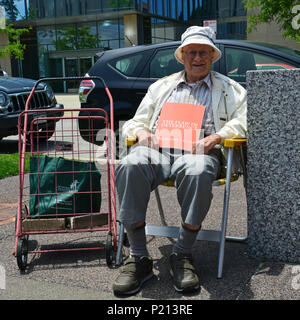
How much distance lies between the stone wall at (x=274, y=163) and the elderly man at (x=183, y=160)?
0.59 ft

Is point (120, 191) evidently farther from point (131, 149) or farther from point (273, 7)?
point (273, 7)

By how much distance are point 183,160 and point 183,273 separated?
0.71 meters

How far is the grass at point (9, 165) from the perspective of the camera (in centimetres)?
621

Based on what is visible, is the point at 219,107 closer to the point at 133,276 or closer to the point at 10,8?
the point at 133,276

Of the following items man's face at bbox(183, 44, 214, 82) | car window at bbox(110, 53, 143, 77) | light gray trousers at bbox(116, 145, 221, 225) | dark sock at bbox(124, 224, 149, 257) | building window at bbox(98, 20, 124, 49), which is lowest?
dark sock at bbox(124, 224, 149, 257)

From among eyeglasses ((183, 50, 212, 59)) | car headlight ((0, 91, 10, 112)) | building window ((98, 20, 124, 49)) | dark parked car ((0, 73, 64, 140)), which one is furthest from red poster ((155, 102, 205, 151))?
building window ((98, 20, 124, 49))

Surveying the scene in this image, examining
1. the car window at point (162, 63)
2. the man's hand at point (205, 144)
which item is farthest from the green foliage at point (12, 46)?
the man's hand at point (205, 144)

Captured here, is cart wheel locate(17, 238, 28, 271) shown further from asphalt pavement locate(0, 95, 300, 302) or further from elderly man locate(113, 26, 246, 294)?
elderly man locate(113, 26, 246, 294)

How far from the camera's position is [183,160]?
2.81 metres

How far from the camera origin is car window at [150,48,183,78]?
6200mm

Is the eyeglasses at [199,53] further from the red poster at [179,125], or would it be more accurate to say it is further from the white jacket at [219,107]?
the red poster at [179,125]

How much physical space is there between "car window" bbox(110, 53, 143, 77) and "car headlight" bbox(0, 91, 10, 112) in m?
2.27

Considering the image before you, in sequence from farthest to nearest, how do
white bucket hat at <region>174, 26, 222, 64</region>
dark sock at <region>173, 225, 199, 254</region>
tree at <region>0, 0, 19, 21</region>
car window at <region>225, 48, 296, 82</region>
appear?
tree at <region>0, 0, 19, 21</region>, car window at <region>225, 48, 296, 82</region>, white bucket hat at <region>174, 26, 222, 64</region>, dark sock at <region>173, 225, 199, 254</region>
